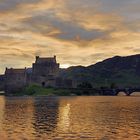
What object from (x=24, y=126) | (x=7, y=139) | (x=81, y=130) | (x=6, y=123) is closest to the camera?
(x=7, y=139)

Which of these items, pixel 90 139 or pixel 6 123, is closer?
pixel 90 139

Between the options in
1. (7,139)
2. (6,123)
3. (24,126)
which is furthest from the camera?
(6,123)

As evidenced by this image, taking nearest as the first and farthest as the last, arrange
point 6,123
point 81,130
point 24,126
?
point 81,130 → point 24,126 → point 6,123

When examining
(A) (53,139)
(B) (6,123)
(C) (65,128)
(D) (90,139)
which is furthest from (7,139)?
(B) (6,123)

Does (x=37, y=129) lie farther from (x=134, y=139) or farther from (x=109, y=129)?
(x=134, y=139)

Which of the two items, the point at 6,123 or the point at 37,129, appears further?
the point at 6,123

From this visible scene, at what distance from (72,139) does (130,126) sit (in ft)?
84.9

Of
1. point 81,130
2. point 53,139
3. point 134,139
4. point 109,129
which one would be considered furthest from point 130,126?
point 53,139

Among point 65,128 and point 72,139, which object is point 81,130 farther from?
point 72,139

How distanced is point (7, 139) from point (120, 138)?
69.0ft

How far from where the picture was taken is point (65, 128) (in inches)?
3531

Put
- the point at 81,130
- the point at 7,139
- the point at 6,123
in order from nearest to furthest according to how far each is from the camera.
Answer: the point at 7,139 → the point at 81,130 → the point at 6,123

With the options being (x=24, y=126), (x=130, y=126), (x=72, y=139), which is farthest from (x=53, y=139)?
(x=130, y=126)

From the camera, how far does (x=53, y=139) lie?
72312 millimetres
